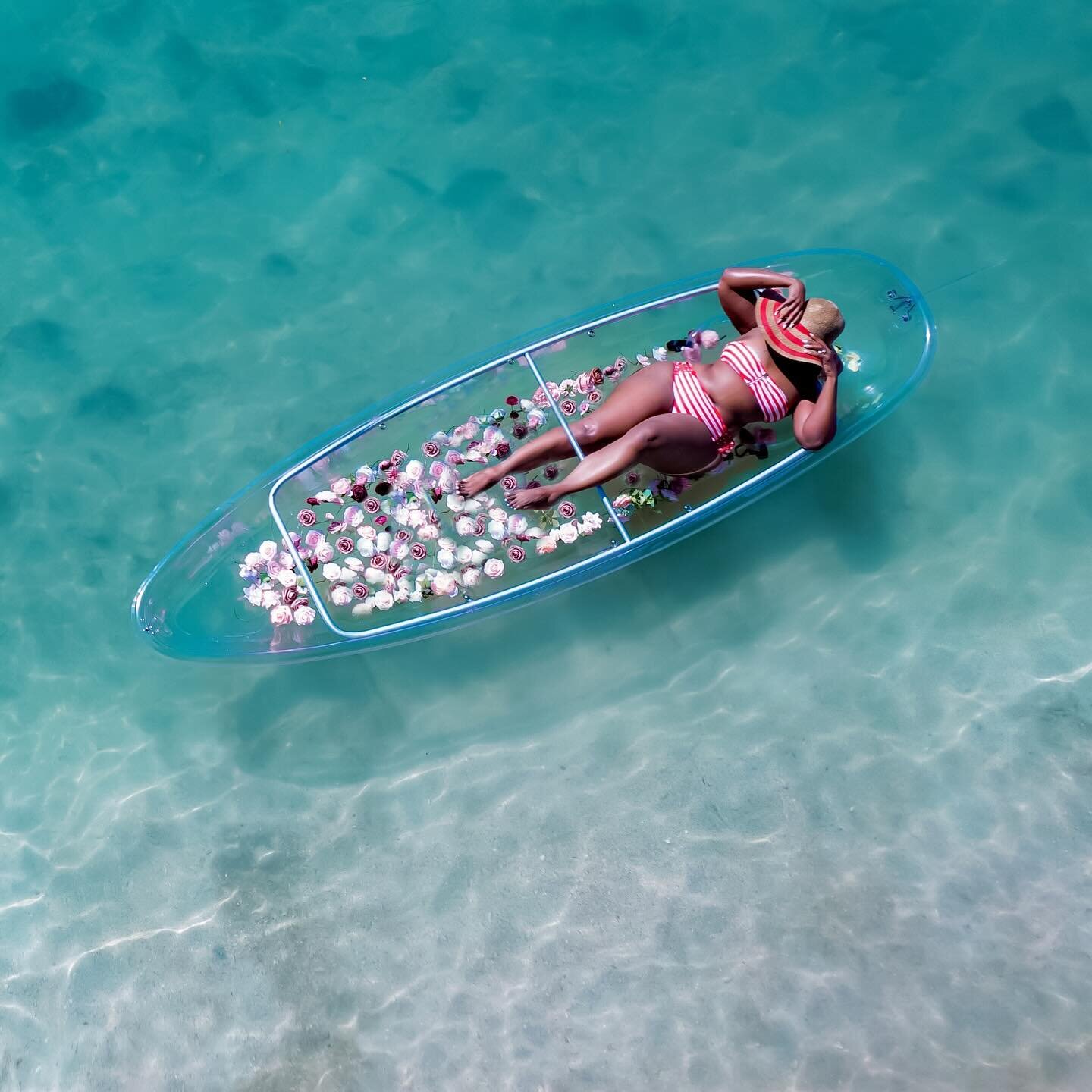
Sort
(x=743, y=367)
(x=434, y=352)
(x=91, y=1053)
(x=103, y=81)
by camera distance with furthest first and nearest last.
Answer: (x=103, y=81) → (x=434, y=352) → (x=91, y=1053) → (x=743, y=367)

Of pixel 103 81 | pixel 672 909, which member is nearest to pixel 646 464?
pixel 672 909

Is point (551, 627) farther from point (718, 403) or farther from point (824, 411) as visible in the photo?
point (824, 411)

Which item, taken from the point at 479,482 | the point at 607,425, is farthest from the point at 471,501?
the point at 607,425

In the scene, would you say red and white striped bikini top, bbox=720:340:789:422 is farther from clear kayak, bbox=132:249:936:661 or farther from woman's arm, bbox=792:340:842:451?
clear kayak, bbox=132:249:936:661

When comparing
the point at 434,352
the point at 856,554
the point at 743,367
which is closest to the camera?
the point at 743,367

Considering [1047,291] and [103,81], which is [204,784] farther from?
[1047,291]

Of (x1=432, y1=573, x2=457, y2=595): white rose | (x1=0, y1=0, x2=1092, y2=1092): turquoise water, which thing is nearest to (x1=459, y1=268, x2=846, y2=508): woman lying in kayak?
(x1=432, y1=573, x2=457, y2=595): white rose
